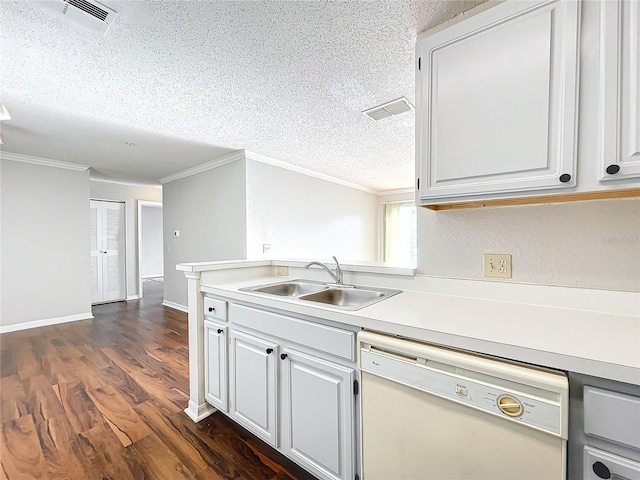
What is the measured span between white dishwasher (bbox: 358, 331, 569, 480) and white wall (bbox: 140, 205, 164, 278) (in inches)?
360

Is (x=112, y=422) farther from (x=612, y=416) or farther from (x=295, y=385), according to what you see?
(x=612, y=416)

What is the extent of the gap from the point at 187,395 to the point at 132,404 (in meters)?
0.36

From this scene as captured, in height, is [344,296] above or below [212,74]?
below

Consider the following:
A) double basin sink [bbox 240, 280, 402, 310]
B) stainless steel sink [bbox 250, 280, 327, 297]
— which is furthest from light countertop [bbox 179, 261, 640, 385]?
stainless steel sink [bbox 250, 280, 327, 297]

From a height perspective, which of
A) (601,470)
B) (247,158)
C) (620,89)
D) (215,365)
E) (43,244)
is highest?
(247,158)

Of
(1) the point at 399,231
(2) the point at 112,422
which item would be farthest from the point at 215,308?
(1) the point at 399,231

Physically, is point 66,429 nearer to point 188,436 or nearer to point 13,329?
point 188,436

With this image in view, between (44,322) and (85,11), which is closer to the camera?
(85,11)

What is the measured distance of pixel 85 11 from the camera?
4.48 feet

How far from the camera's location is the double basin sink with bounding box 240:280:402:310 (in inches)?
66.7

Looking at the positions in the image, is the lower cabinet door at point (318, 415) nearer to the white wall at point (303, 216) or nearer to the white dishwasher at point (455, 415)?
the white dishwasher at point (455, 415)

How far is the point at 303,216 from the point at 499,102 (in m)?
3.59

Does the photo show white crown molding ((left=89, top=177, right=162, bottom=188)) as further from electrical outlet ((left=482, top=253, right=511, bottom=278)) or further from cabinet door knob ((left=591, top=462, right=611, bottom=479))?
cabinet door knob ((left=591, top=462, right=611, bottom=479))

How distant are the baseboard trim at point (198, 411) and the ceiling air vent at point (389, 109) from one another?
2606 mm
